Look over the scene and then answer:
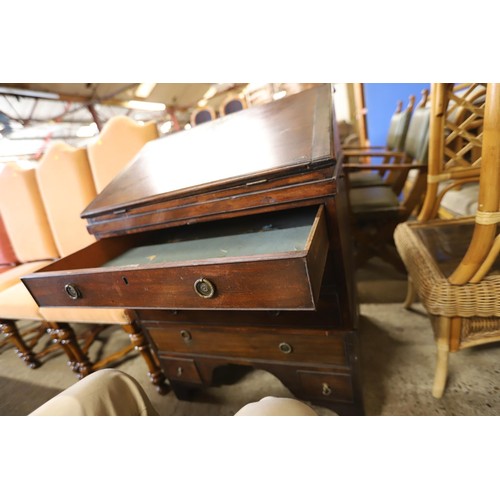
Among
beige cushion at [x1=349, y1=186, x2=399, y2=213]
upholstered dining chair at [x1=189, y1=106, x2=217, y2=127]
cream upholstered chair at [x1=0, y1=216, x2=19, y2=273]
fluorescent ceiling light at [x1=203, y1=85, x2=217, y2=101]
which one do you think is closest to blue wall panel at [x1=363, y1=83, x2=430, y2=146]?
beige cushion at [x1=349, y1=186, x2=399, y2=213]

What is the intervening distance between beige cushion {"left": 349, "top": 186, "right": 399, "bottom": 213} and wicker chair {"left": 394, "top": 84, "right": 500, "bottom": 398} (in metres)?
0.55

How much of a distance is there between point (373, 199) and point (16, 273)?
7.14 feet

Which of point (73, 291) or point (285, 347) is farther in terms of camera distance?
point (285, 347)

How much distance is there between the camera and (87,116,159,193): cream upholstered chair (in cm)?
128

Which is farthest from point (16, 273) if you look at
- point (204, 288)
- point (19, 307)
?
point (204, 288)

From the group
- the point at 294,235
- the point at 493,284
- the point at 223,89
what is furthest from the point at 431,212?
the point at 223,89

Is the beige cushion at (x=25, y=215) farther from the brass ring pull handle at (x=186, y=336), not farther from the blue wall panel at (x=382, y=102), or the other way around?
the blue wall panel at (x=382, y=102)

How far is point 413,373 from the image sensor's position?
951mm

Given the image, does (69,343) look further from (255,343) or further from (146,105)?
(146,105)

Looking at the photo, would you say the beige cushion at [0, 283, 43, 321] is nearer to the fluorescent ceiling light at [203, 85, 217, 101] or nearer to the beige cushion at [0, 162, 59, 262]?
the beige cushion at [0, 162, 59, 262]

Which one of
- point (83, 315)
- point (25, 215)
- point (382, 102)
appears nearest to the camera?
point (83, 315)

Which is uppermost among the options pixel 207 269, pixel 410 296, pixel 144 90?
pixel 144 90

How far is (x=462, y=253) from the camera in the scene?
2.63 feet
